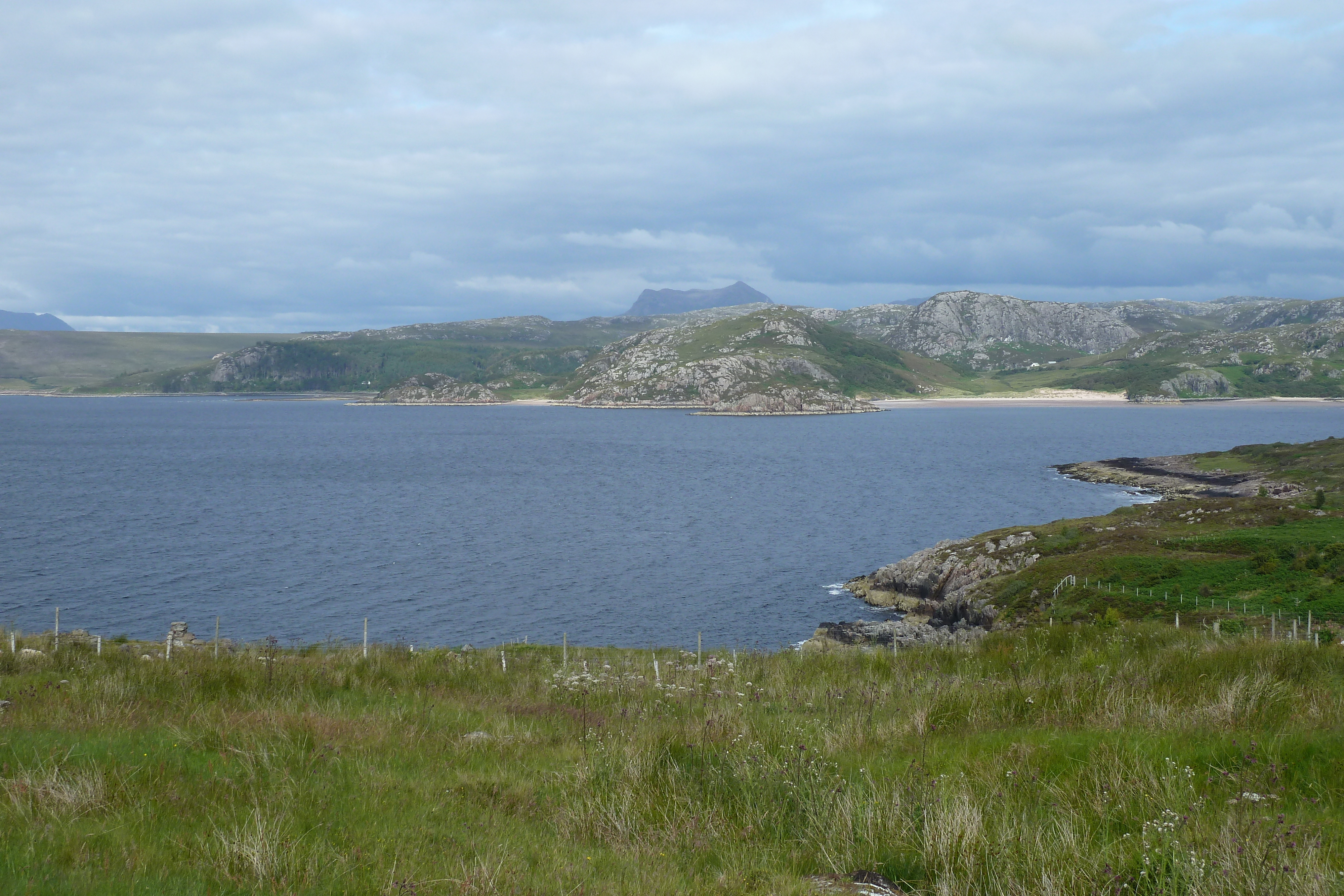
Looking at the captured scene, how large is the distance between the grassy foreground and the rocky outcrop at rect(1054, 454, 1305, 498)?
93.1 metres

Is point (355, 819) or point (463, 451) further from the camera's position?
point (463, 451)

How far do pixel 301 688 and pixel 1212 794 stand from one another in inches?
524

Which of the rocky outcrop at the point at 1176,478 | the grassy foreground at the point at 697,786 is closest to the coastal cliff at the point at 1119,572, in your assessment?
the grassy foreground at the point at 697,786

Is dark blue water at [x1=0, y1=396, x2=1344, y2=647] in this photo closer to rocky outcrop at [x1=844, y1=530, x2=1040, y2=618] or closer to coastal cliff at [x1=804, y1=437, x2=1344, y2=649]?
rocky outcrop at [x1=844, y1=530, x2=1040, y2=618]

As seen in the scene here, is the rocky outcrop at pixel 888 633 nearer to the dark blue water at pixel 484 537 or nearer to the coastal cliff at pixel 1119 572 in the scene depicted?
the coastal cliff at pixel 1119 572

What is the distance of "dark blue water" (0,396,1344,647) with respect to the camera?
56875 millimetres

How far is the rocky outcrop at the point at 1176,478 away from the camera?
318 ft

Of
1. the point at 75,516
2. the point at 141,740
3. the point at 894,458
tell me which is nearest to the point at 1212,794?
the point at 141,740

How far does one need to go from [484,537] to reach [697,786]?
8139cm

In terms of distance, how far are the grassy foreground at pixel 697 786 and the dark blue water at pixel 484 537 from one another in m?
29.7

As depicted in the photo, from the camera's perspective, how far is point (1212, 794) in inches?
308

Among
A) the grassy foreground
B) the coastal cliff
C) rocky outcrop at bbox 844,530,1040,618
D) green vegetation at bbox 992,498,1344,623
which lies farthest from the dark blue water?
the grassy foreground

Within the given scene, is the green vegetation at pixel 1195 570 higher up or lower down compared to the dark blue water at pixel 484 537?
higher up

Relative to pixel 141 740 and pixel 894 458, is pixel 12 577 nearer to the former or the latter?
pixel 141 740
